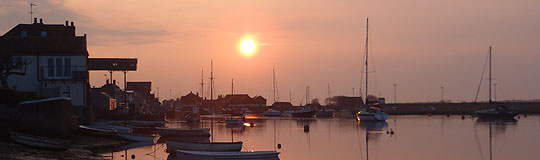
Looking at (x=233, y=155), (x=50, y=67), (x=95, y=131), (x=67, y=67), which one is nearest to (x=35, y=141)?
(x=233, y=155)

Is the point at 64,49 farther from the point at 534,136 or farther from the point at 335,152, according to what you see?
the point at 534,136

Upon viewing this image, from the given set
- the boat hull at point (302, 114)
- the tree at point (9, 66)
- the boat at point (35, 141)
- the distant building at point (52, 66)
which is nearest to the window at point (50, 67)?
the distant building at point (52, 66)

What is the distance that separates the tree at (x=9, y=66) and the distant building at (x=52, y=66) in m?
1.36

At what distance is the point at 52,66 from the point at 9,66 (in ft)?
21.0

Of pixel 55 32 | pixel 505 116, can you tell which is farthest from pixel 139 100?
pixel 505 116

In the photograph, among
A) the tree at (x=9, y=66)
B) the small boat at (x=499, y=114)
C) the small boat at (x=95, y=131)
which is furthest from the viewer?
the small boat at (x=499, y=114)

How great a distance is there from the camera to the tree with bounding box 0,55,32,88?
172ft

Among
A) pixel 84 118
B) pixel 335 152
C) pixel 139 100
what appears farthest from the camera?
pixel 139 100

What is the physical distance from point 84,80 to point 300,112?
9823 cm

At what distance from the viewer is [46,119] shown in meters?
41.1

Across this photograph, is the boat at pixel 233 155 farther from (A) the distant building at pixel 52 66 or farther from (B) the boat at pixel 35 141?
(A) the distant building at pixel 52 66

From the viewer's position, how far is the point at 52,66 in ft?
195

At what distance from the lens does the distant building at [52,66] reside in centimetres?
5869

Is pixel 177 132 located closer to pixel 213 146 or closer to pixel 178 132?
pixel 178 132
